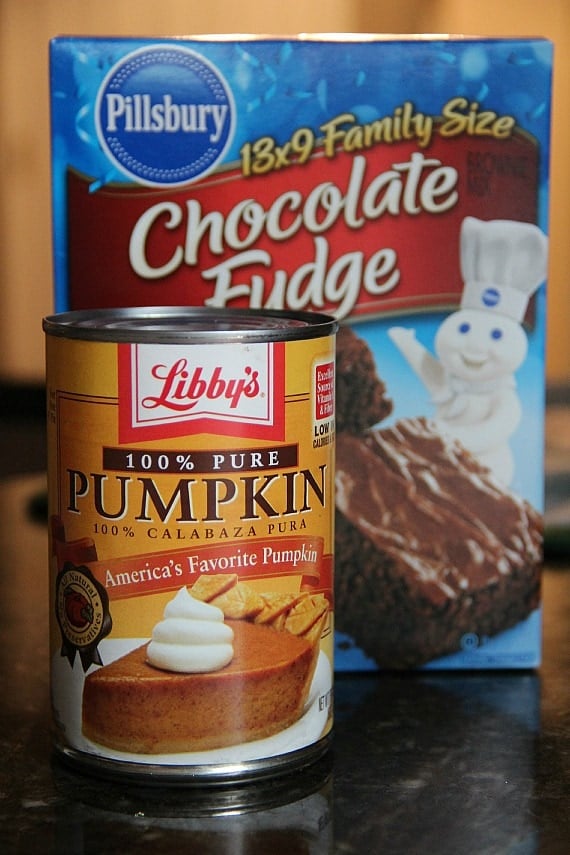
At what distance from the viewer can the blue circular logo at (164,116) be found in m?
0.87

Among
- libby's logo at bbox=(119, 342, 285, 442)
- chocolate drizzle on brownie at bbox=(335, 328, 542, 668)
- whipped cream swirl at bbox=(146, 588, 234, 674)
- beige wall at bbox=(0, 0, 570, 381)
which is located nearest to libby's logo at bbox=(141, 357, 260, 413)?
libby's logo at bbox=(119, 342, 285, 442)

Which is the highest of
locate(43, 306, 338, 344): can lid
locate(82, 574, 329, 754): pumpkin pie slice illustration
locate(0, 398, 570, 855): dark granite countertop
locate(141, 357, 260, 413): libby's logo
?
locate(43, 306, 338, 344): can lid

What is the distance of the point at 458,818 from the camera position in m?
0.72

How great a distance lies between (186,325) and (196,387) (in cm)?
13

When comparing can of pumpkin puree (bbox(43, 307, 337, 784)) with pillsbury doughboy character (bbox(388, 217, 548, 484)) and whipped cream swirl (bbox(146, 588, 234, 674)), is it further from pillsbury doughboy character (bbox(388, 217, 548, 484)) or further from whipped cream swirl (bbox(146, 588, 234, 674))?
pillsbury doughboy character (bbox(388, 217, 548, 484))

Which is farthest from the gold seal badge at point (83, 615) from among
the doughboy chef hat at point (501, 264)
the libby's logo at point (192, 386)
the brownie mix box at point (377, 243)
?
the doughboy chef hat at point (501, 264)

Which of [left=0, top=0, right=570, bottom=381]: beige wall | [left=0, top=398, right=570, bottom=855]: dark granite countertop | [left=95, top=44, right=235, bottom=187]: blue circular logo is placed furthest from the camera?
[left=0, top=0, right=570, bottom=381]: beige wall

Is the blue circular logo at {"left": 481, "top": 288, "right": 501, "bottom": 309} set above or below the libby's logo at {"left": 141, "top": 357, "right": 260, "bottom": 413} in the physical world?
above

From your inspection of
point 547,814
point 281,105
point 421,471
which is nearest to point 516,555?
point 421,471

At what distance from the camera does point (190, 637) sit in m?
0.73

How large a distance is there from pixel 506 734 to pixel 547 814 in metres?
0.12

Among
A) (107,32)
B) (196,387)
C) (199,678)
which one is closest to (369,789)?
(199,678)

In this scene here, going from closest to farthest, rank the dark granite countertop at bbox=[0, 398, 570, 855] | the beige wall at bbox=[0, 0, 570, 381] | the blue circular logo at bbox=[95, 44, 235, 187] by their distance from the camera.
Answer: the dark granite countertop at bbox=[0, 398, 570, 855] → the blue circular logo at bbox=[95, 44, 235, 187] → the beige wall at bbox=[0, 0, 570, 381]

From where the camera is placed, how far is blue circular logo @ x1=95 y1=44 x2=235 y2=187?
34.4 inches
